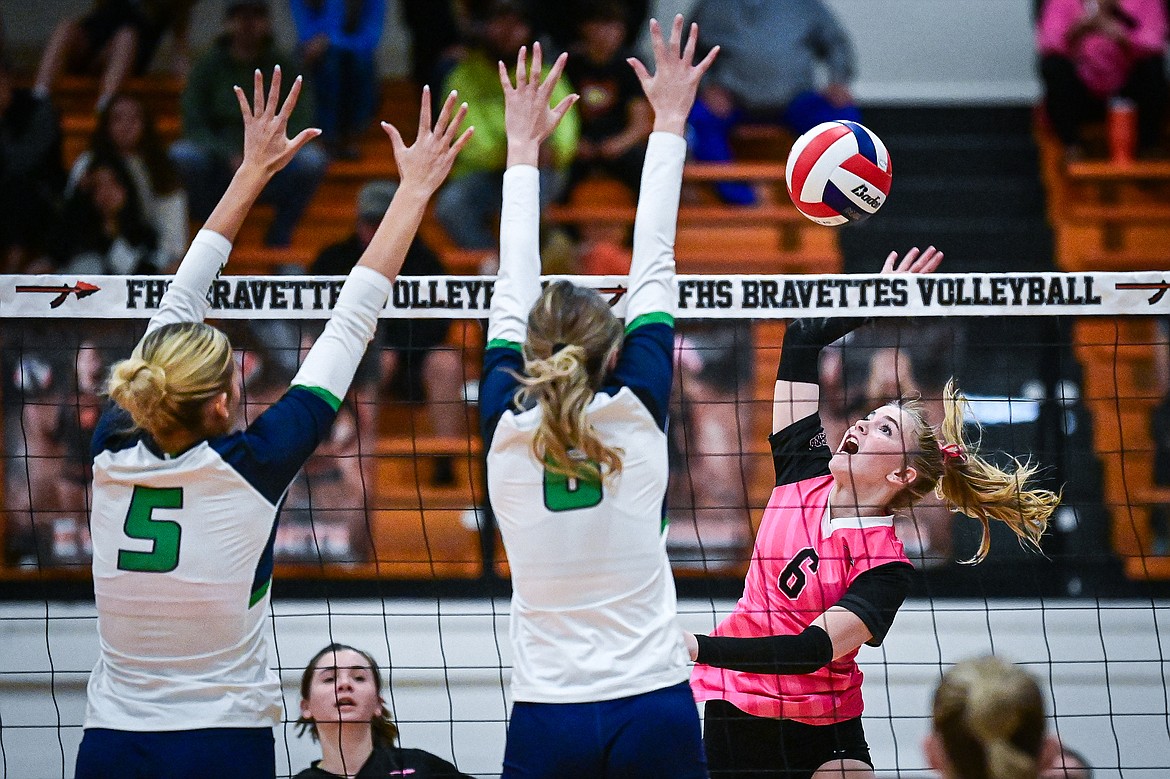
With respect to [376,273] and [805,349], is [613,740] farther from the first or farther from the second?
[805,349]

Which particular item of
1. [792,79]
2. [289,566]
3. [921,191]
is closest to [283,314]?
[289,566]

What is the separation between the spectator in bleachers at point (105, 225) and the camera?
8.18 metres

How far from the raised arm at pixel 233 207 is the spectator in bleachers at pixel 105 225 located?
493cm

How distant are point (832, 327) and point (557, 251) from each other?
13.2 feet

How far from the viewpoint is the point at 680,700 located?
2.90 metres

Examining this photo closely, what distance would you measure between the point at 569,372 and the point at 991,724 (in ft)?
3.55

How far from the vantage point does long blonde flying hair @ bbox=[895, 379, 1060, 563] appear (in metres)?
3.98

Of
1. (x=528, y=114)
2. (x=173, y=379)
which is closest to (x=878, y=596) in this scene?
(x=528, y=114)

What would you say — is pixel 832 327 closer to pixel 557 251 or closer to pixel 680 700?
pixel 680 700

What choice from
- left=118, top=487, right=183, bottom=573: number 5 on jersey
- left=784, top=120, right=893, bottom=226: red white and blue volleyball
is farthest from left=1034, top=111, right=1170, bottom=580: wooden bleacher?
left=118, top=487, right=183, bottom=573: number 5 on jersey

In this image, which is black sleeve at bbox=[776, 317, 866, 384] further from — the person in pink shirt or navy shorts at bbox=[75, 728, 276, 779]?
the person in pink shirt

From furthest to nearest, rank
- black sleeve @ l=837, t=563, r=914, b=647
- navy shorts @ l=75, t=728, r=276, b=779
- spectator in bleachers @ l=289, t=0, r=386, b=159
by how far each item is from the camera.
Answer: spectator in bleachers @ l=289, t=0, r=386, b=159 < black sleeve @ l=837, t=563, r=914, b=647 < navy shorts @ l=75, t=728, r=276, b=779

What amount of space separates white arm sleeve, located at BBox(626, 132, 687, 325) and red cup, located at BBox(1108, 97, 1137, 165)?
676 centimetres

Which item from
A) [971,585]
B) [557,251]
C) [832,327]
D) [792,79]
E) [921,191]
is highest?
[792,79]
